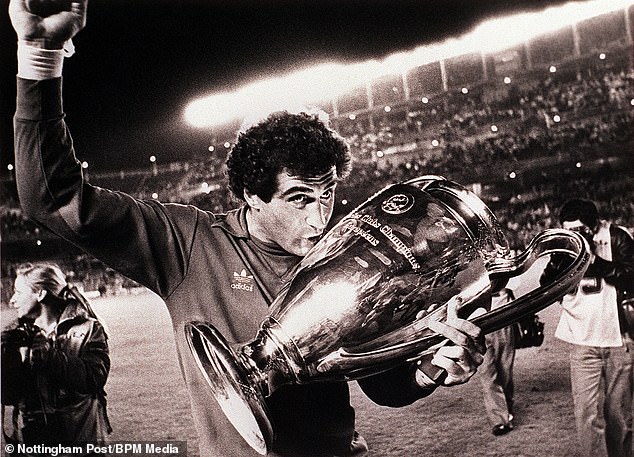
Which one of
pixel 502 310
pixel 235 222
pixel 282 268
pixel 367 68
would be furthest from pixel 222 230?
pixel 502 310

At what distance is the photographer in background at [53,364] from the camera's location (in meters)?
2.08

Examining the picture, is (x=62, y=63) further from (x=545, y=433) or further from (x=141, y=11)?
(x=545, y=433)

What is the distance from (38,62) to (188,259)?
67 cm

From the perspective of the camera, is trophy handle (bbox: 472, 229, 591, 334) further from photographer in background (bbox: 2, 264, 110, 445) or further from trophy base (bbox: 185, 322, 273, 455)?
photographer in background (bbox: 2, 264, 110, 445)

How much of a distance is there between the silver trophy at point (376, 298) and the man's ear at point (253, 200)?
232 millimetres

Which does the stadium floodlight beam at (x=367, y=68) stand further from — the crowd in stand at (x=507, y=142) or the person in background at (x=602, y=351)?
the person in background at (x=602, y=351)

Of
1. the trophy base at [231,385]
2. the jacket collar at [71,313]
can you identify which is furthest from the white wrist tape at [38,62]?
the trophy base at [231,385]

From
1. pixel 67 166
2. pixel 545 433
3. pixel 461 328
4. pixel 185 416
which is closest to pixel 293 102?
pixel 67 166

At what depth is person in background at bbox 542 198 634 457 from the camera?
76.4 inches

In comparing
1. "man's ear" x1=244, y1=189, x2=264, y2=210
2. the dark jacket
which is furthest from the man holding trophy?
the dark jacket

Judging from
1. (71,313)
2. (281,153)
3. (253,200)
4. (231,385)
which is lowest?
(231,385)

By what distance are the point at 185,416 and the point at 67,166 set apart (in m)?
0.78

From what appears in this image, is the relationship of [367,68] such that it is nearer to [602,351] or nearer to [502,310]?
[502,310]

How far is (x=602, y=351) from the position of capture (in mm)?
1963
